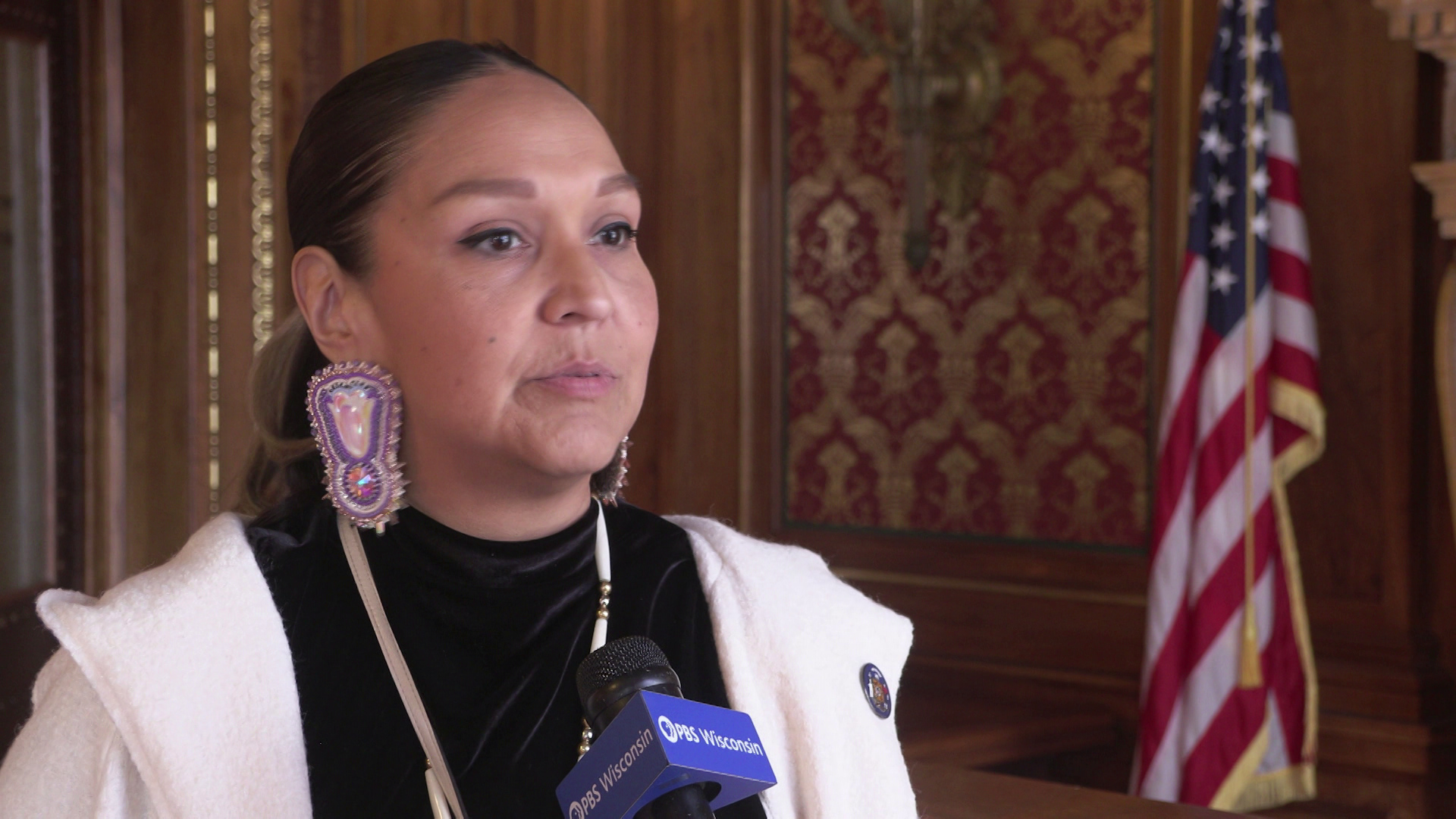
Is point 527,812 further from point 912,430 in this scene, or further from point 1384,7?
point 912,430

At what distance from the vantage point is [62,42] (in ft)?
12.6

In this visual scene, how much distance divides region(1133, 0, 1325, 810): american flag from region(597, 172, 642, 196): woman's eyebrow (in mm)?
Answer: 2137

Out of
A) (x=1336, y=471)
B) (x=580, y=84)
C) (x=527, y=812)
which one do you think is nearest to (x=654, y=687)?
(x=527, y=812)

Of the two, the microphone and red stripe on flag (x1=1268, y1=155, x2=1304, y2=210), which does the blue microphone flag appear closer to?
the microphone

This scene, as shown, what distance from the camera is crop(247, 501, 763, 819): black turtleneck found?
125cm

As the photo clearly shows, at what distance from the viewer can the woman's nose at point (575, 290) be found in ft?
3.93

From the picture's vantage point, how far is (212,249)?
3891 mm

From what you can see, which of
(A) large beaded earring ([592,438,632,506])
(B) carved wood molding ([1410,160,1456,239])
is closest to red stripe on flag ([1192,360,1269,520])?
(B) carved wood molding ([1410,160,1456,239])

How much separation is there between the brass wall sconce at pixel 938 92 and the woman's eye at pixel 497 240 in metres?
2.52

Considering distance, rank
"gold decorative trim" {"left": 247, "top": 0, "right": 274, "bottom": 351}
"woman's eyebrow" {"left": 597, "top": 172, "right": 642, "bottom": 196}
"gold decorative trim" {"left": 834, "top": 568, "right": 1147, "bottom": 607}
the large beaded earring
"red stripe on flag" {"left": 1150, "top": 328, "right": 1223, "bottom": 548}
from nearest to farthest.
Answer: "woman's eyebrow" {"left": 597, "top": 172, "right": 642, "bottom": 196} → the large beaded earring → "red stripe on flag" {"left": 1150, "top": 328, "right": 1223, "bottom": 548} → "gold decorative trim" {"left": 834, "top": 568, "right": 1147, "bottom": 607} → "gold decorative trim" {"left": 247, "top": 0, "right": 274, "bottom": 351}

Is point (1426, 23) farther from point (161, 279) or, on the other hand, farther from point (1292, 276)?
point (161, 279)

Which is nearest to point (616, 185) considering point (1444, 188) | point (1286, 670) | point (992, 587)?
point (1444, 188)

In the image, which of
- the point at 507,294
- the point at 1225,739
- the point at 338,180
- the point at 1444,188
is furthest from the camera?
the point at 1225,739

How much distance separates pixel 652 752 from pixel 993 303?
121 inches
